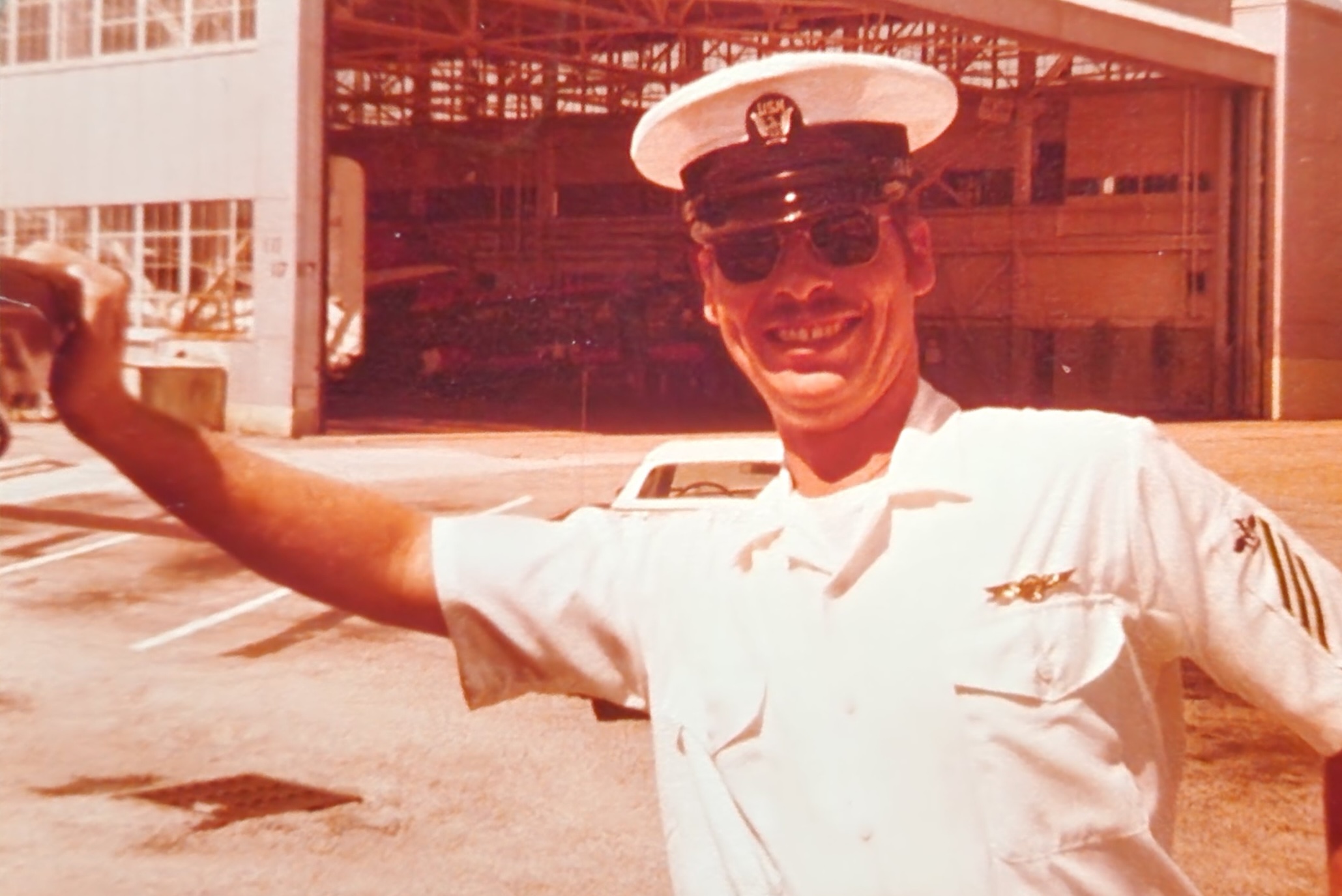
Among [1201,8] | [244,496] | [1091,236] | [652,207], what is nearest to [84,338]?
[244,496]

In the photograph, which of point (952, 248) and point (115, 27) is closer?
point (115, 27)

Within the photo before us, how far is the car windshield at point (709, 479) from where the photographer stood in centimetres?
222

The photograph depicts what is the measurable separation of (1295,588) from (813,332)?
0.51 m

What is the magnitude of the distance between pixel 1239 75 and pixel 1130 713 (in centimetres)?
170

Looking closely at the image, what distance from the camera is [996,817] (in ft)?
3.99

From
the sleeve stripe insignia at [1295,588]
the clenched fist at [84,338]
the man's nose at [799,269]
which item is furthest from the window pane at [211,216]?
the sleeve stripe insignia at [1295,588]

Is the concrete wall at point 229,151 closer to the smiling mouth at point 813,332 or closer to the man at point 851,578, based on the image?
the man at point 851,578

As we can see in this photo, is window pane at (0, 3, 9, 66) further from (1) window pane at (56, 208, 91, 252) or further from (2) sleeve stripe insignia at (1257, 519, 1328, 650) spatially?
(2) sleeve stripe insignia at (1257, 519, 1328, 650)

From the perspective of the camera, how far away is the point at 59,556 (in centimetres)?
253

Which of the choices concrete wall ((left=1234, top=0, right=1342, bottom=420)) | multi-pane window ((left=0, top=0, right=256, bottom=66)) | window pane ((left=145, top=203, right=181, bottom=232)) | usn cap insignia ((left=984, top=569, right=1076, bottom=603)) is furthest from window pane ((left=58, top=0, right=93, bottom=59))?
concrete wall ((left=1234, top=0, right=1342, bottom=420))

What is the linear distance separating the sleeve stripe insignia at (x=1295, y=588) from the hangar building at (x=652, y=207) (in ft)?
2.71

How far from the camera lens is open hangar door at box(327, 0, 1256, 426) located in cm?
252

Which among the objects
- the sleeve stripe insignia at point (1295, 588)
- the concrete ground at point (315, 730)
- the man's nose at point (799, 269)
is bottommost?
the concrete ground at point (315, 730)

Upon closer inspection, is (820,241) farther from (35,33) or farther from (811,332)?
(35,33)
